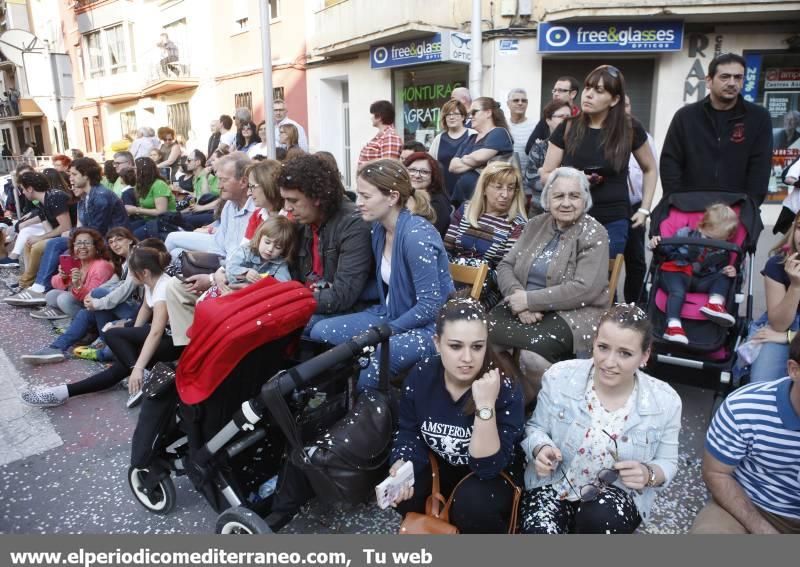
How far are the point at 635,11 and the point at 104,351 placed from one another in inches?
362

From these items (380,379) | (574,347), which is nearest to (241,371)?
(380,379)

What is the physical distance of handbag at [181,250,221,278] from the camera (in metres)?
4.06

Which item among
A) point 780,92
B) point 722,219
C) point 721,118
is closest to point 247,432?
point 722,219

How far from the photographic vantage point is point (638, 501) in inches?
83.1

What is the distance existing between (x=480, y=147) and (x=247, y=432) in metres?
3.27

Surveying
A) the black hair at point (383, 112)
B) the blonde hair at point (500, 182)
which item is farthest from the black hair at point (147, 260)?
the black hair at point (383, 112)

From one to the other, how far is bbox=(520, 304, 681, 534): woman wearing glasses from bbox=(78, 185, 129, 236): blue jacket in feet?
17.7

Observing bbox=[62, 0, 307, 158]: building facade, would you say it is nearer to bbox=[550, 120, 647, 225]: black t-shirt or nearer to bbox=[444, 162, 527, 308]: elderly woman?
bbox=[444, 162, 527, 308]: elderly woman

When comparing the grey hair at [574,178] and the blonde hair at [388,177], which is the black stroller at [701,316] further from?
the blonde hair at [388,177]

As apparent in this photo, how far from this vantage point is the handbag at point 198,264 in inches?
160

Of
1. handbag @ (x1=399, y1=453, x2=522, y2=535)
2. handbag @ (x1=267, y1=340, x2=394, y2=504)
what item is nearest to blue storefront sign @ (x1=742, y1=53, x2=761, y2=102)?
handbag @ (x1=399, y1=453, x2=522, y2=535)

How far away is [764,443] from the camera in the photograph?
1.91 m

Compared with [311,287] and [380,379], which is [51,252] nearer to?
[311,287]

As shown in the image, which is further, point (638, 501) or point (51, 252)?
point (51, 252)
